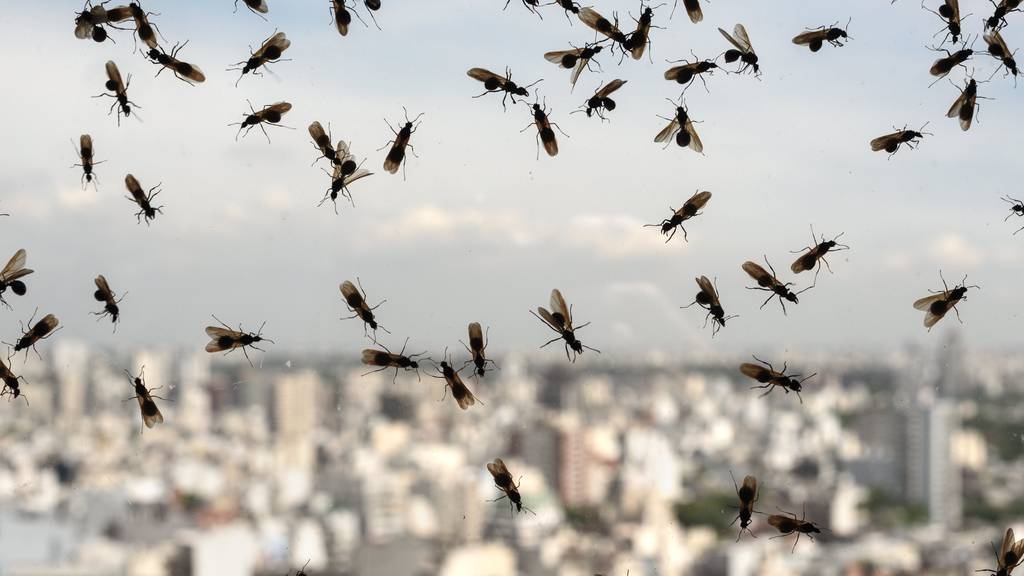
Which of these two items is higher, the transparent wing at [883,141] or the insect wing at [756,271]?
the transparent wing at [883,141]

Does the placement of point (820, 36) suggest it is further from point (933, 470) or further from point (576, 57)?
point (933, 470)

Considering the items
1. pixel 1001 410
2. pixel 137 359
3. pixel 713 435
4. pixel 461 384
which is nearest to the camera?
pixel 461 384

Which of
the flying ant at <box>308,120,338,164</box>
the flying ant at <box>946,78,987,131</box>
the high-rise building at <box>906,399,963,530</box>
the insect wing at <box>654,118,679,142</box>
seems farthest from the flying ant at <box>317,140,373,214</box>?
the high-rise building at <box>906,399,963,530</box>

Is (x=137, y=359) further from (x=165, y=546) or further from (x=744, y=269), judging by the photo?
(x=165, y=546)

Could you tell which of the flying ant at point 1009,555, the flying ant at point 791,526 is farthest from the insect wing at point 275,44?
the flying ant at point 1009,555

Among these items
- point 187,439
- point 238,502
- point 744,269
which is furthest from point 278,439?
point 744,269

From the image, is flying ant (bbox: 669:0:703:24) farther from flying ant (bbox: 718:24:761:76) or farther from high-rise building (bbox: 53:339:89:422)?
high-rise building (bbox: 53:339:89:422)

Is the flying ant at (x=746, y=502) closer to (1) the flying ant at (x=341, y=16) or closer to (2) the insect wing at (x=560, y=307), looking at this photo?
(2) the insect wing at (x=560, y=307)
